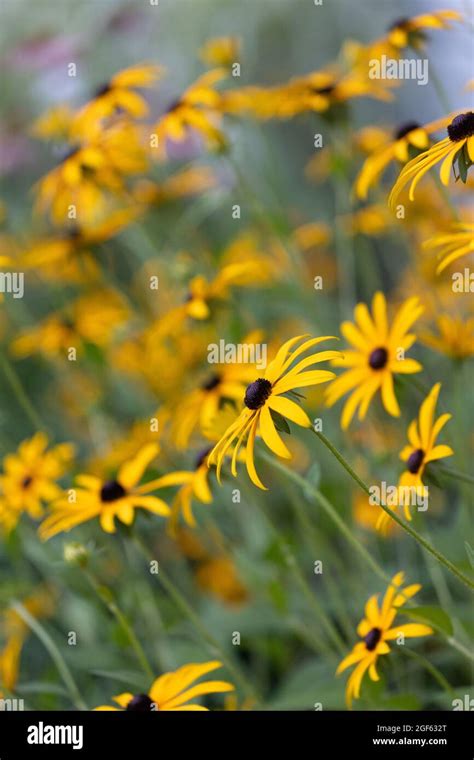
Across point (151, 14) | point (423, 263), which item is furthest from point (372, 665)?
point (151, 14)

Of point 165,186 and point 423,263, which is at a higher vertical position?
point 165,186

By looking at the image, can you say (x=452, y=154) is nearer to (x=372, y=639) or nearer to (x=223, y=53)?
(x=372, y=639)

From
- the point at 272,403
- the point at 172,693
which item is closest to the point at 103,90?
the point at 272,403

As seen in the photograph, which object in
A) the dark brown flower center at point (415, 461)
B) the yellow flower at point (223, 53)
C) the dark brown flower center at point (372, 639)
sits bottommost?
the dark brown flower center at point (372, 639)

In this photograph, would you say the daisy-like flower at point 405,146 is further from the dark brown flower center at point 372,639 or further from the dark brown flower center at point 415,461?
the dark brown flower center at point 372,639

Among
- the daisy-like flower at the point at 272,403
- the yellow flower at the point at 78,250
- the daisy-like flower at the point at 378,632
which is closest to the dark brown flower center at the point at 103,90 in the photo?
the yellow flower at the point at 78,250

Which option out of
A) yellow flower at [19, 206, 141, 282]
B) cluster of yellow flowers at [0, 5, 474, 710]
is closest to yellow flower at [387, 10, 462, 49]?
cluster of yellow flowers at [0, 5, 474, 710]

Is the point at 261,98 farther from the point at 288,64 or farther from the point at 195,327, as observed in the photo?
the point at 288,64
